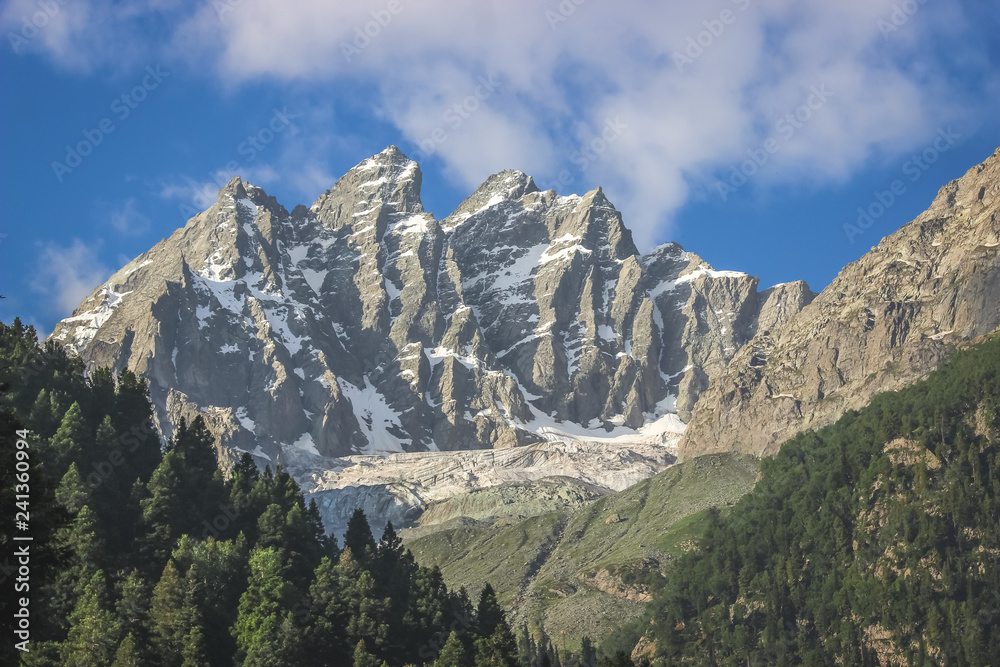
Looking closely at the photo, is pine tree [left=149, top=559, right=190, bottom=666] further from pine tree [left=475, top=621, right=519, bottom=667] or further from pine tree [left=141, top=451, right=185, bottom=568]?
pine tree [left=475, top=621, right=519, bottom=667]

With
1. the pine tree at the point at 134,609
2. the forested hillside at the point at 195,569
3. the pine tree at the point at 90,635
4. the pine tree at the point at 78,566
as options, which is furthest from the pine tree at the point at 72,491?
the pine tree at the point at 90,635

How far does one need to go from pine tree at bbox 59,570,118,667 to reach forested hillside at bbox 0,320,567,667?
0.62ft

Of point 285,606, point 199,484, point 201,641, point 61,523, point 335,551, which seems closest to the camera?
point 61,523

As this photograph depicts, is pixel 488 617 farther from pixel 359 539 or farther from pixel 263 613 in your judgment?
pixel 263 613

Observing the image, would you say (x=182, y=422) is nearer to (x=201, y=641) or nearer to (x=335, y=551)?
(x=335, y=551)

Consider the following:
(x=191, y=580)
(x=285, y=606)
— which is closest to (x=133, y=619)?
(x=191, y=580)

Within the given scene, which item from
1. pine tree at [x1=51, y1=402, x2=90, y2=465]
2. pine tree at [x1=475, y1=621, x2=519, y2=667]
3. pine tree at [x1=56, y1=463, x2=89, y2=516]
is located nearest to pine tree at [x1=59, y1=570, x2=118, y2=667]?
pine tree at [x1=56, y1=463, x2=89, y2=516]

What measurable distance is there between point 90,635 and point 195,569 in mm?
17792

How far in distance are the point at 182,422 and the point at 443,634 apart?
225 ft

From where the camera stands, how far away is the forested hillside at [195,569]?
116438 millimetres

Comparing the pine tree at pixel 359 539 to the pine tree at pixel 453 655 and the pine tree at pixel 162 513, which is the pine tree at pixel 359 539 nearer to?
the pine tree at pixel 162 513

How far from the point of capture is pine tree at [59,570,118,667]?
349 feet

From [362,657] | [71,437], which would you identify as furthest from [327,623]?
[71,437]

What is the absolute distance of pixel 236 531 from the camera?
153000mm
